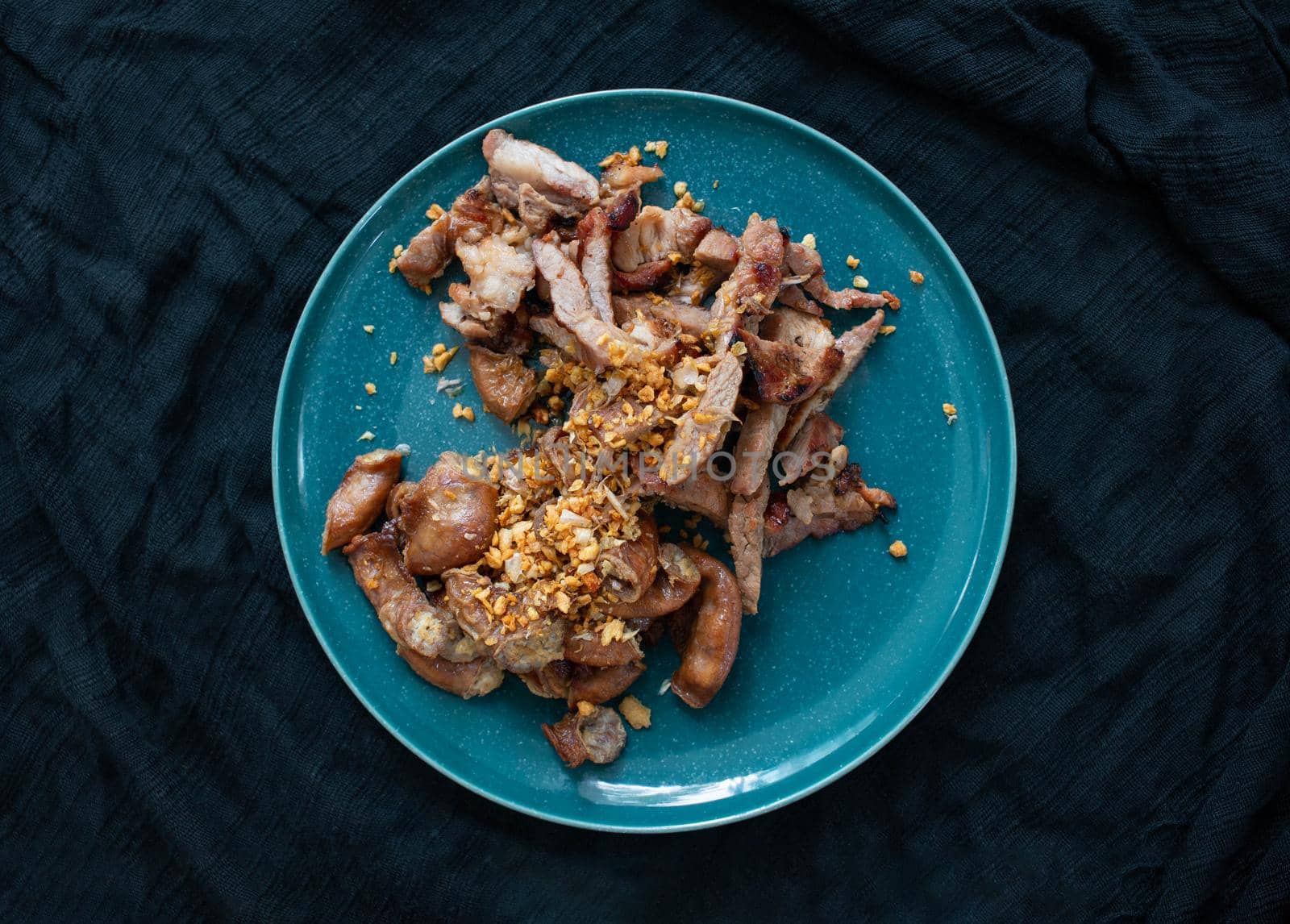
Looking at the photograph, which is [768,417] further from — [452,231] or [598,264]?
[452,231]

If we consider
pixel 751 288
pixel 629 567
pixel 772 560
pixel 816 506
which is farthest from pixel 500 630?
pixel 751 288

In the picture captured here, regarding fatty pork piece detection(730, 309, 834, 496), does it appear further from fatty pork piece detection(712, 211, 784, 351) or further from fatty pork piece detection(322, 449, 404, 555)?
fatty pork piece detection(322, 449, 404, 555)

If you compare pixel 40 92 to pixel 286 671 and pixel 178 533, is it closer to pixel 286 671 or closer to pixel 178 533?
pixel 178 533

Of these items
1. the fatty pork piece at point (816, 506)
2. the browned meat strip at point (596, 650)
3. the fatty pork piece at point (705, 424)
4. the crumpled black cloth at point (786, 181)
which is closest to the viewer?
the fatty pork piece at point (705, 424)

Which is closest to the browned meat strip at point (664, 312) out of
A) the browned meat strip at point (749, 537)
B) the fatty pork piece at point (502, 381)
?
the fatty pork piece at point (502, 381)

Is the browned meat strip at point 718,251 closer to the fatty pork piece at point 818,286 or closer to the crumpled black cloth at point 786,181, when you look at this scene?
the fatty pork piece at point 818,286

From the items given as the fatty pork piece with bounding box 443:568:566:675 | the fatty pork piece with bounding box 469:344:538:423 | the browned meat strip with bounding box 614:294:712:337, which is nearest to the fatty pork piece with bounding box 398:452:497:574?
the fatty pork piece with bounding box 443:568:566:675

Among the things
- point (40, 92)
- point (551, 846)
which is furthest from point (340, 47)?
point (551, 846)
